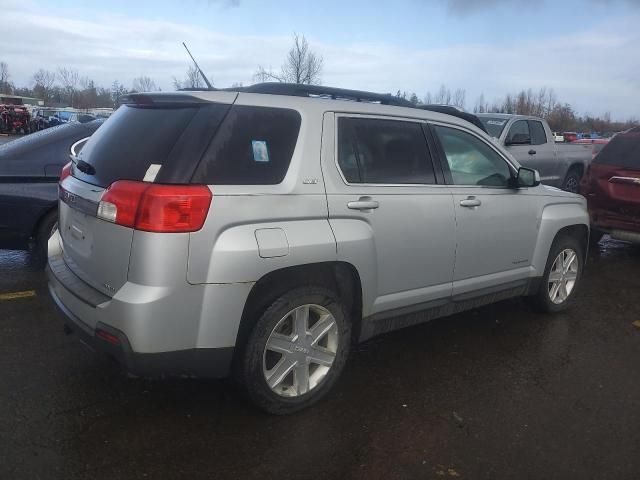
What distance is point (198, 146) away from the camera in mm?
2867

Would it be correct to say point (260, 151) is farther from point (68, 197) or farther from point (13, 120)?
point (13, 120)

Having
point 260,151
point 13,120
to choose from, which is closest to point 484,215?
point 260,151

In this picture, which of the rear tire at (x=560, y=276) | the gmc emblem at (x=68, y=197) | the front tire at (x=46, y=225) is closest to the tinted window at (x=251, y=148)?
the gmc emblem at (x=68, y=197)

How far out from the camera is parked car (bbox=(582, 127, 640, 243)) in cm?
712

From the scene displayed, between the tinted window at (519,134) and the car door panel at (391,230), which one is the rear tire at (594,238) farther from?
the car door panel at (391,230)

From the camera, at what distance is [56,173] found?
5.58 metres

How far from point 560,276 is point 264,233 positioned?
335cm

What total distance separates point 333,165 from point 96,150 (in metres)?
1.38

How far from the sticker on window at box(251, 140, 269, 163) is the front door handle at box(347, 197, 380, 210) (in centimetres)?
58

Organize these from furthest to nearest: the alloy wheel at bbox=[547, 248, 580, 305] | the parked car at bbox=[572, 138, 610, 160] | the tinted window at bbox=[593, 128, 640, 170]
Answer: the parked car at bbox=[572, 138, 610, 160] < the tinted window at bbox=[593, 128, 640, 170] < the alloy wheel at bbox=[547, 248, 580, 305]

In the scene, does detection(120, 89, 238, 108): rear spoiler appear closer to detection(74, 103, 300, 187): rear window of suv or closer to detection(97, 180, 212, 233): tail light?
detection(74, 103, 300, 187): rear window of suv

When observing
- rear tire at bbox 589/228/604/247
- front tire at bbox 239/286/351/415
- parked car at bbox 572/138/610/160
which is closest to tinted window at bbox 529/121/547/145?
parked car at bbox 572/138/610/160

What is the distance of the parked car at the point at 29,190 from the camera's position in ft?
17.5

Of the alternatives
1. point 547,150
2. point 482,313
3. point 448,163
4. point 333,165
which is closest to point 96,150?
point 333,165
